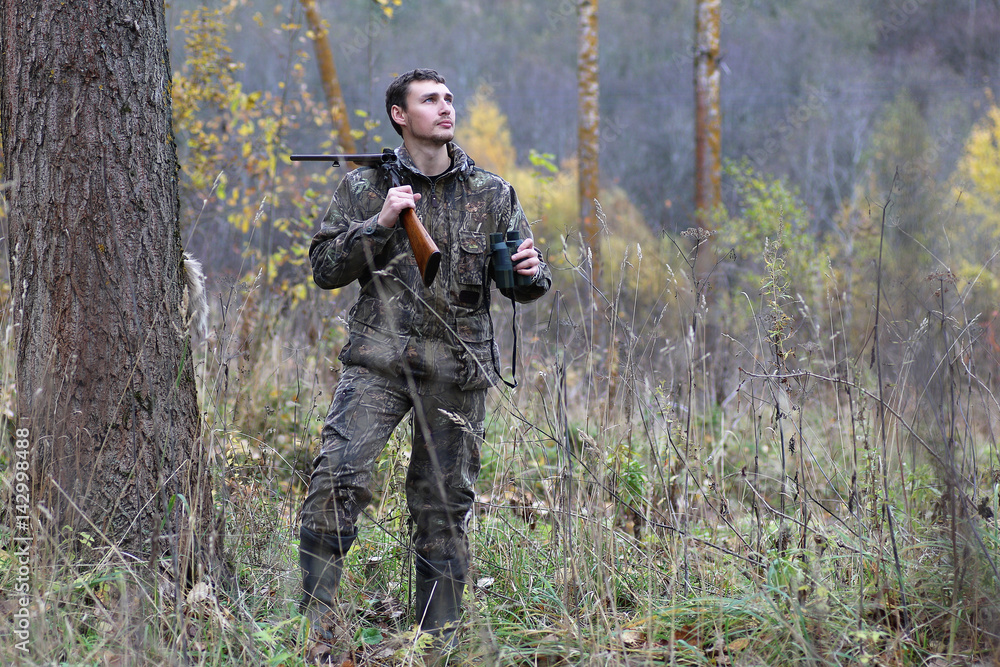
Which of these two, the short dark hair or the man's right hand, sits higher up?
the short dark hair

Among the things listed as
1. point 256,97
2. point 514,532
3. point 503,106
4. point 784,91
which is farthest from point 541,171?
point 503,106

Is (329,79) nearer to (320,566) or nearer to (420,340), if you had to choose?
(420,340)

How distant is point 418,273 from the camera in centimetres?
284

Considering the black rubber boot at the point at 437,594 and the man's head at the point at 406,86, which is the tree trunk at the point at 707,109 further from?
the black rubber boot at the point at 437,594

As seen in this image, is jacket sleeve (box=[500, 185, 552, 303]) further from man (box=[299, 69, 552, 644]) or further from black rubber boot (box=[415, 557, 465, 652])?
black rubber boot (box=[415, 557, 465, 652])

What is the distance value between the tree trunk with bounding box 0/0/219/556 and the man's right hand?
79 centimetres

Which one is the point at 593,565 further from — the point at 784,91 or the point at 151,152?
the point at 784,91

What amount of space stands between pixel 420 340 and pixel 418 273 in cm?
24

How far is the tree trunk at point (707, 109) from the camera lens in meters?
9.57

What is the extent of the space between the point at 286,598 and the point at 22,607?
0.73 metres

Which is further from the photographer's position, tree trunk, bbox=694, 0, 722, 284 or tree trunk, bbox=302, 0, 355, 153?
tree trunk, bbox=694, 0, 722, 284

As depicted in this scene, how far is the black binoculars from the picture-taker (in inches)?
108

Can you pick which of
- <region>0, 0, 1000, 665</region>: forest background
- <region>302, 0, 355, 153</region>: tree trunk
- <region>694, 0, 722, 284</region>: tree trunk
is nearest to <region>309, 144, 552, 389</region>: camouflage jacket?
<region>0, 0, 1000, 665</region>: forest background

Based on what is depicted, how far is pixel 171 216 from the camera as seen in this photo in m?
2.81
